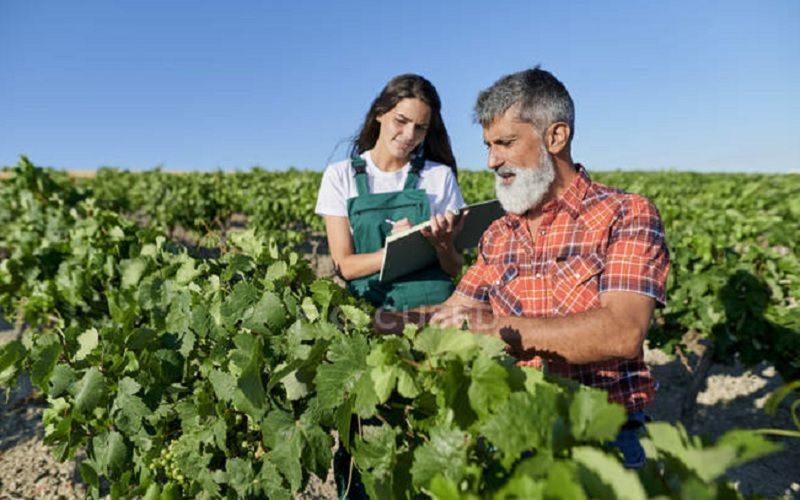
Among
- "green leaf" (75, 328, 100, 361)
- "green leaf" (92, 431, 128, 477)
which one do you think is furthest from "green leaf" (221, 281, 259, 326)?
"green leaf" (92, 431, 128, 477)

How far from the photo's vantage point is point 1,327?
840 cm

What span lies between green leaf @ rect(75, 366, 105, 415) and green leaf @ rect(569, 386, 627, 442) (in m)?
1.78

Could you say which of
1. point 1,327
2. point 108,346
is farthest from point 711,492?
point 1,327

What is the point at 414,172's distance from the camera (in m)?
3.12

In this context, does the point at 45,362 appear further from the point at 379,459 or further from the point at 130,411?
the point at 379,459

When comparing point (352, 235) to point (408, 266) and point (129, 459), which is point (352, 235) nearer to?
point (408, 266)

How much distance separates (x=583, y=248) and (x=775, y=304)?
391 cm

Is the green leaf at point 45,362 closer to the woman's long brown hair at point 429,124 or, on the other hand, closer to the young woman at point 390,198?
the young woman at point 390,198

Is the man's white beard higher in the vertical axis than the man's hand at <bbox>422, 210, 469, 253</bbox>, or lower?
higher

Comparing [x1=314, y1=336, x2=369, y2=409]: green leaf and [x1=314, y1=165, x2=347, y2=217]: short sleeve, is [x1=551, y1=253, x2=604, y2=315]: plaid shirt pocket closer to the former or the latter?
[x1=314, y1=336, x2=369, y2=409]: green leaf

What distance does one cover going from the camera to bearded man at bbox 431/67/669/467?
1704 millimetres

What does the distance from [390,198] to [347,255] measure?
42 centimetres

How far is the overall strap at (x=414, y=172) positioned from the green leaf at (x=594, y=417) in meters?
2.22

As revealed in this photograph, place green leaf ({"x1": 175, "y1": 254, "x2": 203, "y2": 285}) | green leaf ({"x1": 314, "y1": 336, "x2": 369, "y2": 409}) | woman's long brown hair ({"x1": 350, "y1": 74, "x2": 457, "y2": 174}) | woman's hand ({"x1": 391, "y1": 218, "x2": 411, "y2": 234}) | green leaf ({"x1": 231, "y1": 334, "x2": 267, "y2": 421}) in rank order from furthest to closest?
1. woman's long brown hair ({"x1": 350, "y1": 74, "x2": 457, "y2": 174})
2. woman's hand ({"x1": 391, "y1": 218, "x2": 411, "y2": 234})
3. green leaf ({"x1": 175, "y1": 254, "x2": 203, "y2": 285})
4. green leaf ({"x1": 231, "y1": 334, "x2": 267, "y2": 421})
5. green leaf ({"x1": 314, "y1": 336, "x2": 369, "y2": 409})
